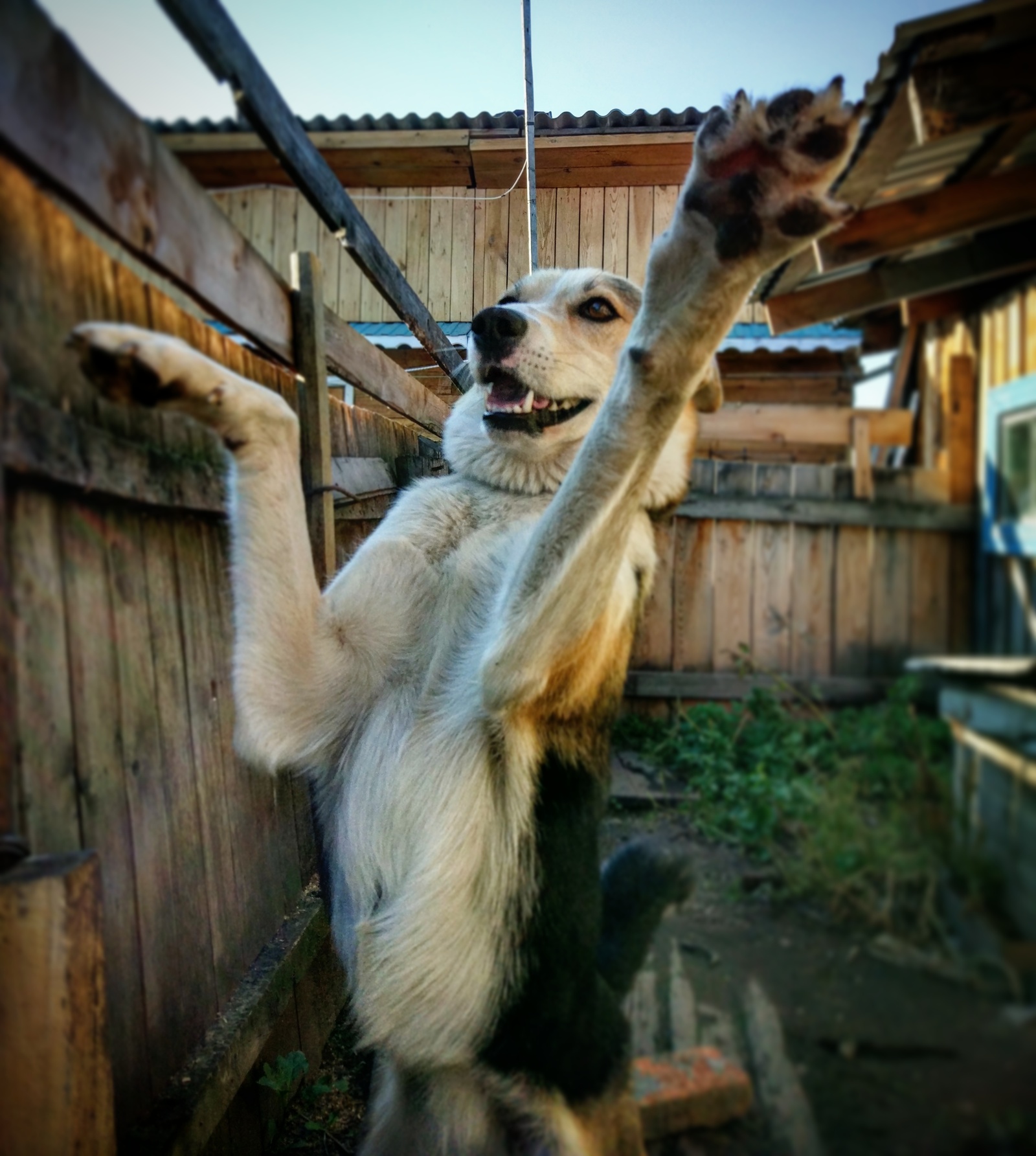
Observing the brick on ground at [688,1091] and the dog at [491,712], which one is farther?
the dog at [491,712]

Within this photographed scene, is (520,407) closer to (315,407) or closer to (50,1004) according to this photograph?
(315,407)

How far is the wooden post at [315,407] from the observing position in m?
1.65

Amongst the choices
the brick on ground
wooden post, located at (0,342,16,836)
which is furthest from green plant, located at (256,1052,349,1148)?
wooden post, located at (0,342,16,836)

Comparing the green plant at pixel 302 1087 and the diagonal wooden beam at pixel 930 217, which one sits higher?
the diagonal wooden beam at pixel 930 217

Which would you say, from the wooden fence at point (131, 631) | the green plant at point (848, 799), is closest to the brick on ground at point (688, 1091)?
the green plant at point (848, 799)

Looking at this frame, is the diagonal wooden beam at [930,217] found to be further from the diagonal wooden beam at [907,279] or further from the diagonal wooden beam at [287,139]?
the diagonal wooden beam at [287,139]

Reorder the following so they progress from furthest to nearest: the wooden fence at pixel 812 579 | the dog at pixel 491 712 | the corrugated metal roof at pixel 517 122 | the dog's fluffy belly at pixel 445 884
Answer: the dog's fluffy belly at pixel 445 884 < the dog at pixel 491 712 < the corrugated metal roof at pixel 517 122 < the wooden fence at pixel 812 579

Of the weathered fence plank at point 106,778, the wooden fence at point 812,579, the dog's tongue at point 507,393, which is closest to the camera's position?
the wooden fence at point 812,579

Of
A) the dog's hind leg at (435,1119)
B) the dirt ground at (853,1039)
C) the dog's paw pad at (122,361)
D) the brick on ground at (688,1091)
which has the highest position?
the dog's paw pad at (122,361)

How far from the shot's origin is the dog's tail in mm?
1543

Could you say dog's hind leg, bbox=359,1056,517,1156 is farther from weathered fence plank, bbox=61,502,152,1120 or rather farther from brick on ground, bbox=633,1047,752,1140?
weathered fence plank, bbox=61,502,152,1120

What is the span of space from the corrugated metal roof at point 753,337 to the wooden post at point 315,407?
0.53 ft

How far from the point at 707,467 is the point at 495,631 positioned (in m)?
0.56

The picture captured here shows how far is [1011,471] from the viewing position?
819mm
